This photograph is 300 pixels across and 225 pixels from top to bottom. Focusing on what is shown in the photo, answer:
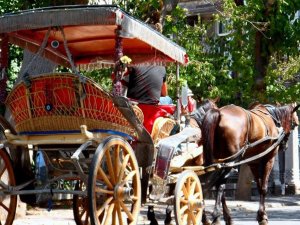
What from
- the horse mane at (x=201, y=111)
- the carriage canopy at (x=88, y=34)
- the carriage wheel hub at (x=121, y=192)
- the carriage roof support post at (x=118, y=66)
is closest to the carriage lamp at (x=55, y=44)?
the carriage canopy at (x=88, y=34)

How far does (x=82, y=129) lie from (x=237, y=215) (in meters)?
9.47

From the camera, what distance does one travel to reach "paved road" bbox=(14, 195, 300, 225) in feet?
46.2

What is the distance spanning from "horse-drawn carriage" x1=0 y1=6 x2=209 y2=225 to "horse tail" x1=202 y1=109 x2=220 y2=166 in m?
1.89

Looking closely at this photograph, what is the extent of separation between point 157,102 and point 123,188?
84.7 inches

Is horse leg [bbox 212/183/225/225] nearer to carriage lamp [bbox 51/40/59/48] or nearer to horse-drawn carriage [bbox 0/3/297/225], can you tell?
horse-drawn carriage [bbox 0/3/297/225]

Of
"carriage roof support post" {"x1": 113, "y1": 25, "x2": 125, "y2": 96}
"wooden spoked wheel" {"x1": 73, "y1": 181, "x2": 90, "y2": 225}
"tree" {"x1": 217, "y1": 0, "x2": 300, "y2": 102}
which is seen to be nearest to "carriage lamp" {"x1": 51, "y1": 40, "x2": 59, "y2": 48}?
"carriage roof support post" {"x1": 113, "y1": 25, "x2": 125, "y2": 96}

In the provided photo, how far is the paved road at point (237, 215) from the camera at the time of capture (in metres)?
14.1

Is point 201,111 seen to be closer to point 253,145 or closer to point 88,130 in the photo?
point 253,145

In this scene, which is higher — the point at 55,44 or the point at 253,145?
the point at 55,44

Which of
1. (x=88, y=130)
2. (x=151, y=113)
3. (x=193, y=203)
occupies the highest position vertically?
(x=151, y=113)

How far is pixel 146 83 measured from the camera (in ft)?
35.0

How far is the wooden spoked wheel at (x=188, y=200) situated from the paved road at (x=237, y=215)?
4.13m

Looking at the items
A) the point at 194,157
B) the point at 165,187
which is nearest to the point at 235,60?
the point at 194,157

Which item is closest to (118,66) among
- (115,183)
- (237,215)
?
(115,183)
